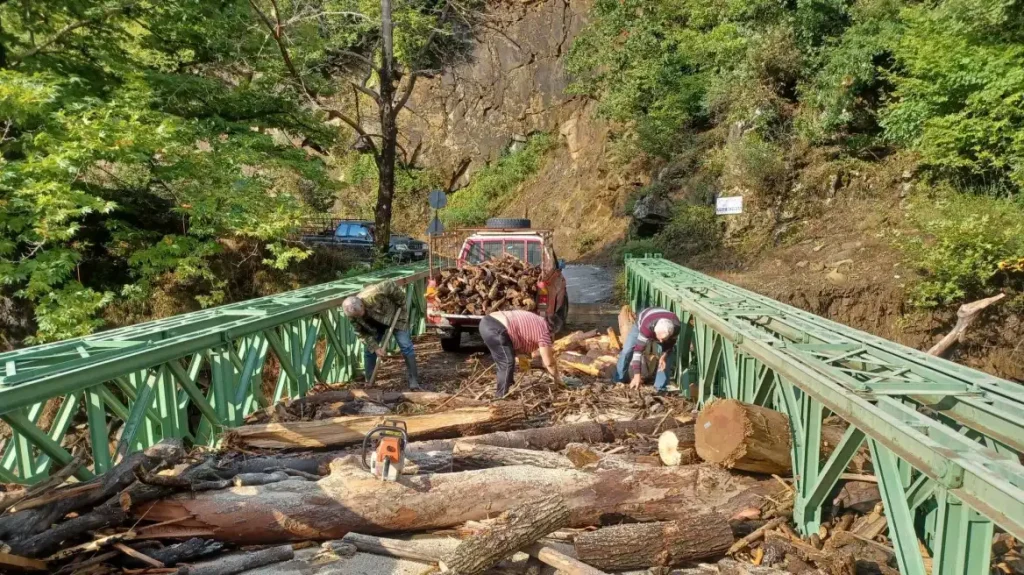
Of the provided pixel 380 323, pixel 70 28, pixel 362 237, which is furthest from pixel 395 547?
pixel 362 237

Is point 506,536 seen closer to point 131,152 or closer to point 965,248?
point 131,152

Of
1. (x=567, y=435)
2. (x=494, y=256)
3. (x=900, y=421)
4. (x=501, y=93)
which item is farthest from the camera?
(x=501, y=93)

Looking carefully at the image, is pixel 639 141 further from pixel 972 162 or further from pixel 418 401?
pixel 418 401

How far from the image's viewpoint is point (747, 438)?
4.05m

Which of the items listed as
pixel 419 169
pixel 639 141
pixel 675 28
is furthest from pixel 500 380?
pixel 419 169

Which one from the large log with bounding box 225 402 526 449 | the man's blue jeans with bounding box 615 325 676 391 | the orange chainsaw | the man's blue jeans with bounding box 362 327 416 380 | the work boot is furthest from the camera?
the man's blue jeans with bounding box 362 327 416 380

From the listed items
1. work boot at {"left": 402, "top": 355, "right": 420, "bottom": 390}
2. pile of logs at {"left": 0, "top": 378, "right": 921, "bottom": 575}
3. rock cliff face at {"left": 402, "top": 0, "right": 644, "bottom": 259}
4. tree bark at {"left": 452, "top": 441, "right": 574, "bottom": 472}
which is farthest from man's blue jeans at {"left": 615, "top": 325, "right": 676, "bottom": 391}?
rock cliff face at {"left": 402, "top": 0, "right": 644, "bottom": 259}

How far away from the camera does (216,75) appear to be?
11992mm

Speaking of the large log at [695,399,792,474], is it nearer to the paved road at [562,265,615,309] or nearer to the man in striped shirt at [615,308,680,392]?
the man in striped shirt at [615,308,680,392]

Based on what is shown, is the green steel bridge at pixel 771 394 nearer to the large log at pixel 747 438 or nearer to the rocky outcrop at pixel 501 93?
the large log at pixel 747 438

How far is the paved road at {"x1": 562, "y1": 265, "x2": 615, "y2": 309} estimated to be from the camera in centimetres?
1814

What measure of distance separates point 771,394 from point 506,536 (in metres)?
2.99

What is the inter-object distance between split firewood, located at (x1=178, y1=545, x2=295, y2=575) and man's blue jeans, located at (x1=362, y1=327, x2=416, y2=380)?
435 cm

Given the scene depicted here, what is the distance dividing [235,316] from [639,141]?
63.6ft
